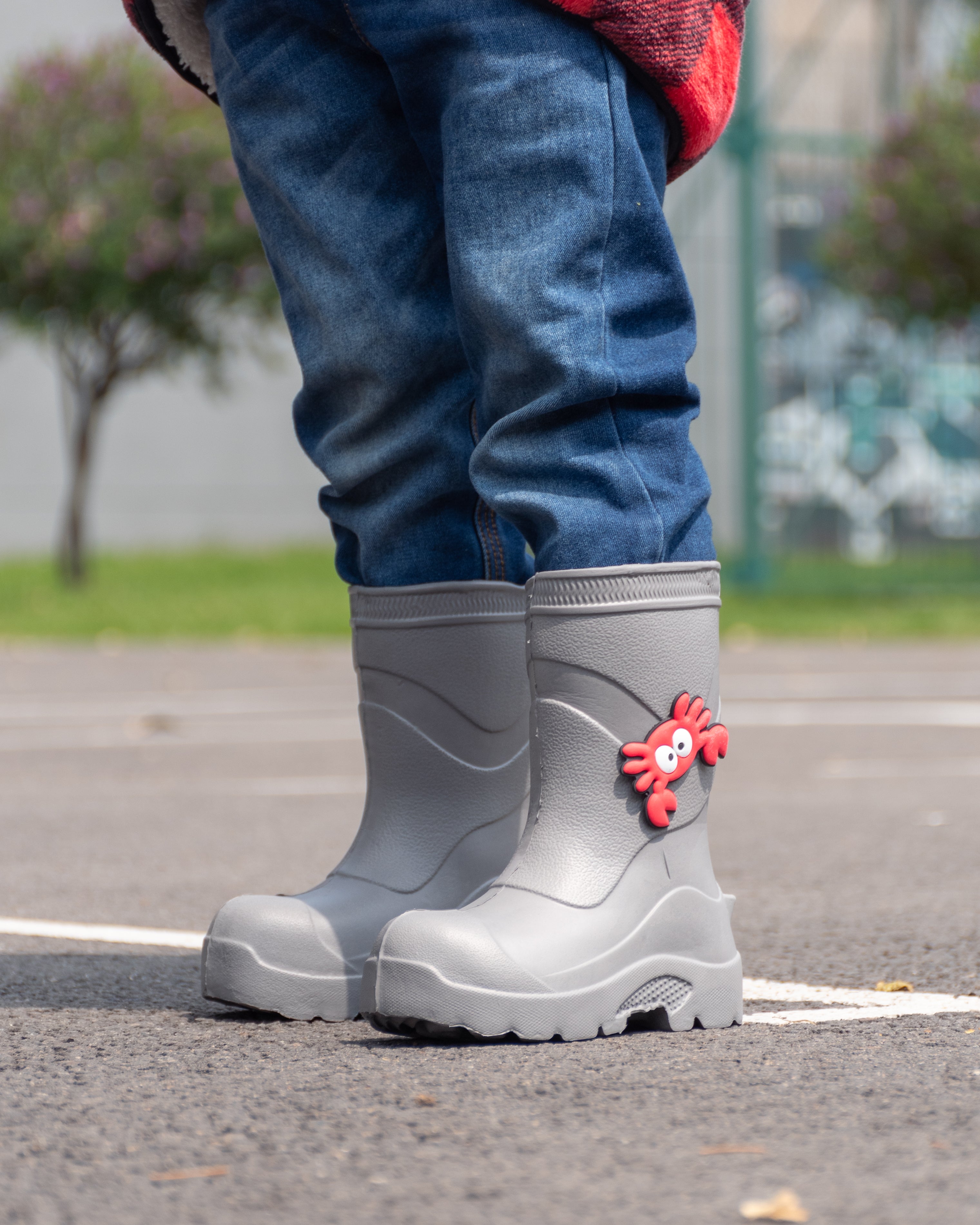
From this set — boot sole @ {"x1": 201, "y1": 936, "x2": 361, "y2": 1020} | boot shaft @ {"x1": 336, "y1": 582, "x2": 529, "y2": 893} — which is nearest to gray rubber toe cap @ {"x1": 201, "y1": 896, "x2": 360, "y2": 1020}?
boot sole @ {"x1": 201, "y1": 936, "x2": 361, "y2": 1020}

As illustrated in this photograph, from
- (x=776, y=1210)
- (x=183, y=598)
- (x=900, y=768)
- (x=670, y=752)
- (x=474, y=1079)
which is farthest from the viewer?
(x=183, y=598)

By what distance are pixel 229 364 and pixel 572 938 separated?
18.8 m

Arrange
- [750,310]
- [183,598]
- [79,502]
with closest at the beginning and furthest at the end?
[183,598], [750,310], [79,502]

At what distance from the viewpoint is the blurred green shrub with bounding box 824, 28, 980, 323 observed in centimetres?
1181

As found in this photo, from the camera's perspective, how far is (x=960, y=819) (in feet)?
11.0

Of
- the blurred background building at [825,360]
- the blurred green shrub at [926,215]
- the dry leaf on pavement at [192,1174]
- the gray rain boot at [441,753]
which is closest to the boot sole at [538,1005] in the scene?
the gray rain boot at [441,753]

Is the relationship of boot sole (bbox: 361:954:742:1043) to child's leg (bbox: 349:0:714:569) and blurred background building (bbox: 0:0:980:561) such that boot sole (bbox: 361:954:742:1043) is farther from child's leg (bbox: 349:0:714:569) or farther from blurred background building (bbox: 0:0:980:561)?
blurred background building (bbox: 0:0:980:561)

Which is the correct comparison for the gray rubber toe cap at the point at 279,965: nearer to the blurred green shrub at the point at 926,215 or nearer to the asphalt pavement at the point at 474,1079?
the asphalt pavement at the point at 474,1079

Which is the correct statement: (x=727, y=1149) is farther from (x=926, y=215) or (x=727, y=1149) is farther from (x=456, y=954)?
(x=926, y=215)

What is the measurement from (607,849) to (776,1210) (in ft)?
1.74

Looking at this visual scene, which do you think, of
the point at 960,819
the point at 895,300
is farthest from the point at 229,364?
the point at 960,819

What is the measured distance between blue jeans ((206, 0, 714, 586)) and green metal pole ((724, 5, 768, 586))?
10490 millimetres

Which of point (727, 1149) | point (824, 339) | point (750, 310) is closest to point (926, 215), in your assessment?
point (824, 339)

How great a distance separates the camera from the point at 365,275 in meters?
1.72
